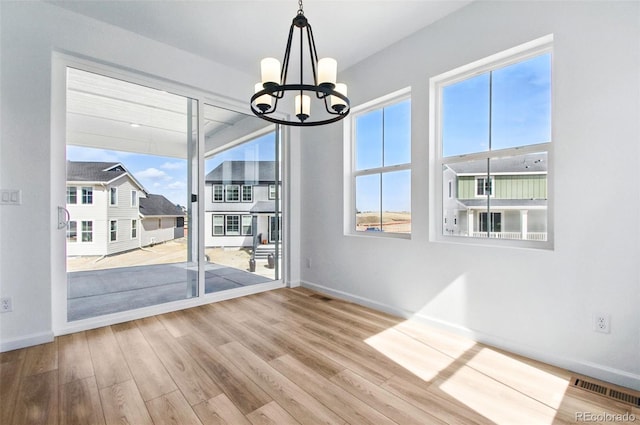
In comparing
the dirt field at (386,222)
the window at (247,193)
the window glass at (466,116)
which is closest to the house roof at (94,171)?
the window at (247,193)

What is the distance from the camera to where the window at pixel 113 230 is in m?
2.97

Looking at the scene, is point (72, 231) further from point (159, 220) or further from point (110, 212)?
point (159, 220)

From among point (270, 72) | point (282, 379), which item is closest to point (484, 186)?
point (270, 72)

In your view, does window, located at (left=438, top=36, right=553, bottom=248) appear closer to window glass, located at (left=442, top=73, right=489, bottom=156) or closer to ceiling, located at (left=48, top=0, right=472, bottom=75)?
window glass, located at (left=442, top=73, right=489, bottom=156)

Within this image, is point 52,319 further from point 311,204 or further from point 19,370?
point 311,204

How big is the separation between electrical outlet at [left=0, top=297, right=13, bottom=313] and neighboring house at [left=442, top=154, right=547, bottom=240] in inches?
147

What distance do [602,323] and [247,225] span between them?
3.51m

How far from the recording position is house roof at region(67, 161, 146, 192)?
274cm

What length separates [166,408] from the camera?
1.65 meters

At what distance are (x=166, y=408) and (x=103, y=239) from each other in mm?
1977

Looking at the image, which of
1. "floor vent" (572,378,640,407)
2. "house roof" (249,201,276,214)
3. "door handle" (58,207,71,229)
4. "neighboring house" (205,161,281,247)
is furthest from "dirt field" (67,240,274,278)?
"floor vent" (572,378,640,407)

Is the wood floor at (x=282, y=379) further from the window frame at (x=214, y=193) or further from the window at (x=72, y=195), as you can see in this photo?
the window frame at (x=214, y=193)

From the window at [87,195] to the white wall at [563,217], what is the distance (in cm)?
309

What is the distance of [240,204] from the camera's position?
12.7 ft
